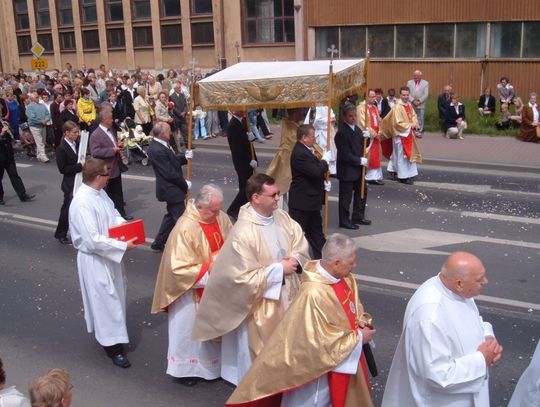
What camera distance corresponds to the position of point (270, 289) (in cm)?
504

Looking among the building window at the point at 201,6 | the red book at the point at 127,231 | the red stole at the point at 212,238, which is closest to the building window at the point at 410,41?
the building window at the point at 201,6

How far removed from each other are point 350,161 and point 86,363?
5.18 meters

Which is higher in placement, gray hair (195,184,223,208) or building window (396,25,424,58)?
building window (396,25,424,58)

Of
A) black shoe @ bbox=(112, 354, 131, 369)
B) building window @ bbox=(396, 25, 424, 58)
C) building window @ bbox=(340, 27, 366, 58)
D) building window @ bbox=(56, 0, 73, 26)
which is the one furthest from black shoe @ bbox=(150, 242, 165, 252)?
building window @ bbox=(56, 0, 73, 26)

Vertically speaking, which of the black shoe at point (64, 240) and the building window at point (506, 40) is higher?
the building window at point (506, 40)

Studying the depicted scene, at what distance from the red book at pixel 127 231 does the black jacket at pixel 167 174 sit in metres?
2.89

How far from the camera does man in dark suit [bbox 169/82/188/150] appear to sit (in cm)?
1819

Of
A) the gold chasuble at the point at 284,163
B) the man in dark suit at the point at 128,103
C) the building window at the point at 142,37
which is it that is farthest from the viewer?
the building window at the point at 142,37

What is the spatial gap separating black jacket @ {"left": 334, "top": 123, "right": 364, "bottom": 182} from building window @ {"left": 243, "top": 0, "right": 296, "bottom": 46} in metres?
17.9

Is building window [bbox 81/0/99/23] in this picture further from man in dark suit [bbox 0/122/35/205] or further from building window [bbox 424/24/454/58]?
man in dark suit [bbox 0/122/35/205]

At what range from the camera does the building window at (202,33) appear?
2948 centimetres

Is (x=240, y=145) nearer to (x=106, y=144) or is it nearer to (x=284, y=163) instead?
(x=284, y=163)

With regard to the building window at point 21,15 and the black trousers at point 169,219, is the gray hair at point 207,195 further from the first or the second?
the building window at point 21,15

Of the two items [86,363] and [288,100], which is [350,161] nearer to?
[288,100]
